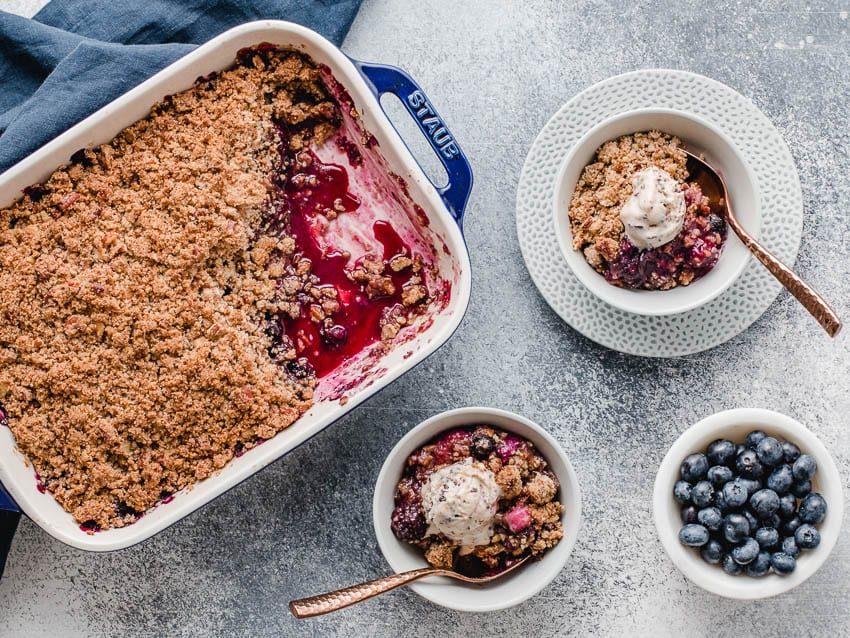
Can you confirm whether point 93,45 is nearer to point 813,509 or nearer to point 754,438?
point 754,438

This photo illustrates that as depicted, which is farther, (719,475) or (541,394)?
(541,394)

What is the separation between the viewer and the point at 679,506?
1901mm

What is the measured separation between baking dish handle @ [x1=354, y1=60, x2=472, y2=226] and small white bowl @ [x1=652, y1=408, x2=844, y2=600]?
2.54 feet

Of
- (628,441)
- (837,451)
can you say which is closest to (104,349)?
(628,441)

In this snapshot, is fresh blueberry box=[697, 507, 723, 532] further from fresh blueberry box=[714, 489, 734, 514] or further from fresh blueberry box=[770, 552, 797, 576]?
fresh blueberry box=[770, 552, 797, 576]

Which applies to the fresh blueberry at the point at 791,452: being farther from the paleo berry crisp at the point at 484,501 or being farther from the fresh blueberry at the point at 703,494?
the paleo berry crisp at the point at 484,501

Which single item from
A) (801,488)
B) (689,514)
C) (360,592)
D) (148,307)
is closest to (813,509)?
(801,488)

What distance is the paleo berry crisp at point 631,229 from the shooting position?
189 centimetres

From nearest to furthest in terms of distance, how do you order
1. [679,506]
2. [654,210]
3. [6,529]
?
[654,210] < [679,506] < [6,529]

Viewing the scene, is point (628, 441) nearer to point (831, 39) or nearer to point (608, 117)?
point (608, 117)

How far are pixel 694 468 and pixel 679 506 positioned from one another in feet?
0.37

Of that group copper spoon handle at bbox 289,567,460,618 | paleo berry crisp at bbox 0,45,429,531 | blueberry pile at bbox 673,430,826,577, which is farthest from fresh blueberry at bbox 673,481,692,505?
paleo berry crisp at bbox 0,45,429,531

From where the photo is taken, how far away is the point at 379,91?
6.25 ft

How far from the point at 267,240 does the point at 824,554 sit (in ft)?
5.01
